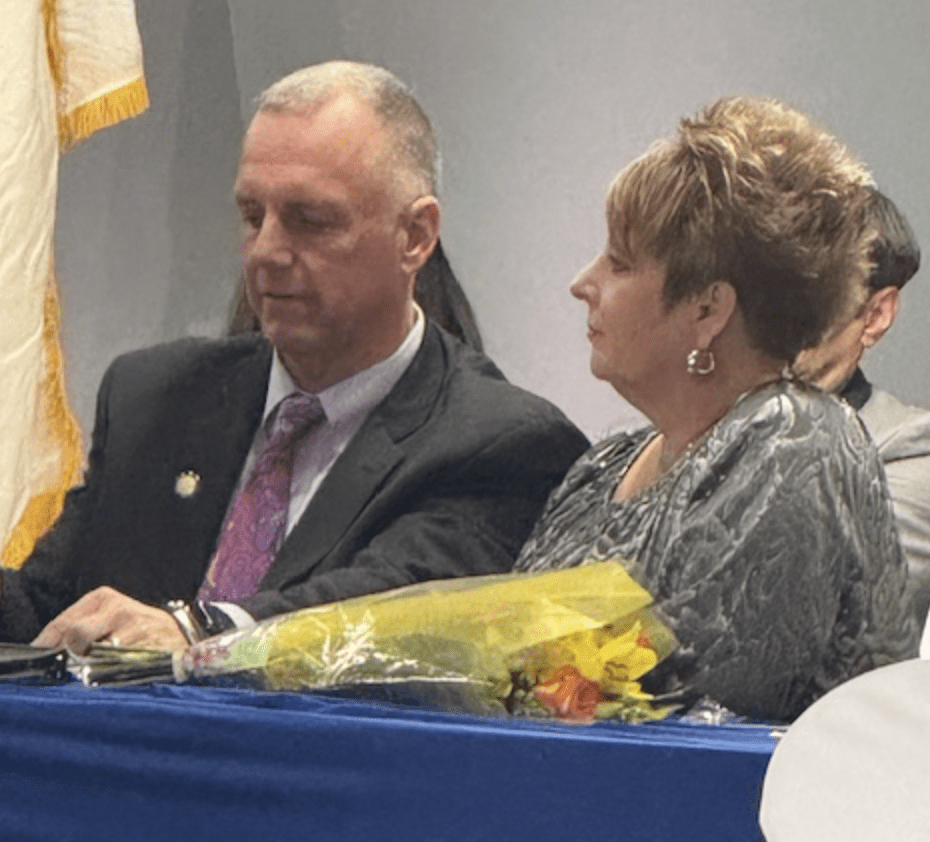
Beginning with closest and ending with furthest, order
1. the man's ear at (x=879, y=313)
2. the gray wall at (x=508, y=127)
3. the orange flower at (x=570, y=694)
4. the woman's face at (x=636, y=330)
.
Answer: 1. the orange flower at (x=570, y=694)
2. the woman's face at (x=636, y=330)
3. the man's ear at (x=879, y=313)
4. the gray wall at (x=508, y=127)

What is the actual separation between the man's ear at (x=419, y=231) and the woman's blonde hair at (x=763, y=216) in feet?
1.42

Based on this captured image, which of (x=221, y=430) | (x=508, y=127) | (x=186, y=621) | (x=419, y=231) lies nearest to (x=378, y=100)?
(x=419, y=231)

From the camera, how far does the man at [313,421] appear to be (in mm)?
1935

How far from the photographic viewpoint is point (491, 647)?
136cm

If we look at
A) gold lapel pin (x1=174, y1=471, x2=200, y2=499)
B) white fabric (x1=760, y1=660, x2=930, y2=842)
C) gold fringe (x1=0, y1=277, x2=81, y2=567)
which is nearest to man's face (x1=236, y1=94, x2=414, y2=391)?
gold lapel pin (x1=174, y1=471, x2=200, y2=499)

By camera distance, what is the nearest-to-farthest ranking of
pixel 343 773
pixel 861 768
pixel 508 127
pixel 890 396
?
pixel 861 768 < pixel 343 773 < pixel 890 396 < pixel 508 127

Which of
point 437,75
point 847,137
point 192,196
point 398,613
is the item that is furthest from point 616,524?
point 192,196

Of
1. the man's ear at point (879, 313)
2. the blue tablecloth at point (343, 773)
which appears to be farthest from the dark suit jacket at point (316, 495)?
the man's ear at point (879, 313)

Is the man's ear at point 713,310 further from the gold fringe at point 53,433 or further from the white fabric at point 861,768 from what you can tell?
the gold fringe at point 53,433

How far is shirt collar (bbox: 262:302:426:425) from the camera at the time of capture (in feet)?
6.65

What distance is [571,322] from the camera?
2855 mm

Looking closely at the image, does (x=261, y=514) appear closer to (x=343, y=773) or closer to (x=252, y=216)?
(x=252, y=216)

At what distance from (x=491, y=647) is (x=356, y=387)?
28.3 inches

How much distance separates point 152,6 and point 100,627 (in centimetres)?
171
